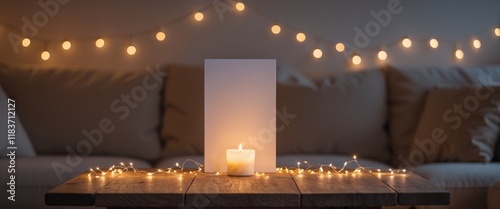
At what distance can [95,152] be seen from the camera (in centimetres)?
239

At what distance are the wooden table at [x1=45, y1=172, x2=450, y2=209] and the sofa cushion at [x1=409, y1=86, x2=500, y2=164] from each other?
1013 millimetres

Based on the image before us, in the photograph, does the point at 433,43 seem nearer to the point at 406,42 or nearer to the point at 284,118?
the point at 406,42

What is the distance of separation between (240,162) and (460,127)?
1238 mm

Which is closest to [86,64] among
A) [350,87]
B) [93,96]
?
[93,96]

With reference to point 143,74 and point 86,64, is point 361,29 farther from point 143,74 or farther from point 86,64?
point 86,64

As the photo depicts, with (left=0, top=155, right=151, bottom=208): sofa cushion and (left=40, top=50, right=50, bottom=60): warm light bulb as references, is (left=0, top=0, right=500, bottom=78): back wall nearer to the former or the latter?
(left=40, top=50, right=50, bottom=60): warm light bulb

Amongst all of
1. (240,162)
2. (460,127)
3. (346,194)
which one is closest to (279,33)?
(460,127)

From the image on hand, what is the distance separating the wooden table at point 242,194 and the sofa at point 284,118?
91cm

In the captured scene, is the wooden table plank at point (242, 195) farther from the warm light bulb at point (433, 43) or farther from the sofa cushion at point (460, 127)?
the warm light bulb at point (433, 43)

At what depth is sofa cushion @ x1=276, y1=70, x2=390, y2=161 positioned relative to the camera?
8.05 feet

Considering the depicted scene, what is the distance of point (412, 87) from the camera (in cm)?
260

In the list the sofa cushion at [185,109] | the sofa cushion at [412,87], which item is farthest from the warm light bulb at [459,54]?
the sofa cushion at [185,109]

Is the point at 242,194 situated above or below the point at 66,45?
below

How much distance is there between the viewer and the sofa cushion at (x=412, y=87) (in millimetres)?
2541
